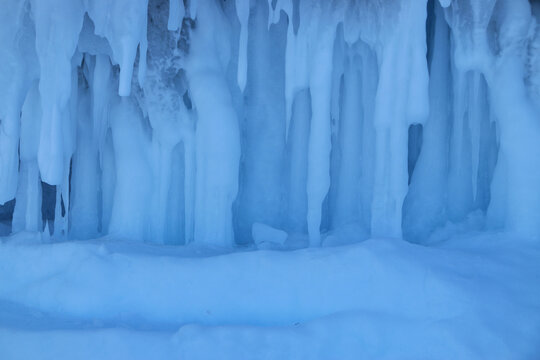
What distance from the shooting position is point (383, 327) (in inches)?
167

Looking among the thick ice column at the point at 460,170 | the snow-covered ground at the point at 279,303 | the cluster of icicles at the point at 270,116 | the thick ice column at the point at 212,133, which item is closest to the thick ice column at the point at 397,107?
the cluster of icicles at the point at 270,116

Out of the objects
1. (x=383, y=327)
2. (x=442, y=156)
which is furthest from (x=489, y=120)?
(x=383, y=327)

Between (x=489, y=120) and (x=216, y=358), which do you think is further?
(x=489, y=120)

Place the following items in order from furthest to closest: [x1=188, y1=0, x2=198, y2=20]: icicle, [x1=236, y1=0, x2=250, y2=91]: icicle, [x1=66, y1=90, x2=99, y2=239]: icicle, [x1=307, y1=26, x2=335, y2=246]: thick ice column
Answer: [x1=66, y1=90, x2=99, y2=239]: icicle < [x1=188, y1=0, x2=198, y2=20]: icicle < [x1=236, y1=0, x2=250, y2=91]: icicle < [x1=307, y1=26, x2=335, y2=246]: thick ice column

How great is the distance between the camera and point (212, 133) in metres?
7.64

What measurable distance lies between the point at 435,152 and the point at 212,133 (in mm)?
3479

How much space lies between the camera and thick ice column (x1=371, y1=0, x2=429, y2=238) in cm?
656

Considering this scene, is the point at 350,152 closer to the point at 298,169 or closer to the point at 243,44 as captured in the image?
the point at 298,169

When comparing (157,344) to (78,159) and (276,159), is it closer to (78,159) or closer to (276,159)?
(276,159)

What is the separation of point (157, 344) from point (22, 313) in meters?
A: 1.94

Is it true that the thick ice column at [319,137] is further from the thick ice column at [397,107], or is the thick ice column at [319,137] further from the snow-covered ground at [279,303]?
the snow-covered ground at [279,303]

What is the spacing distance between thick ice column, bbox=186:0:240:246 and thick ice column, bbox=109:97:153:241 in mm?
1054

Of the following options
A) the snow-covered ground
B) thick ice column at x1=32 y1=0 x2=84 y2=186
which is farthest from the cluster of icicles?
the snow-covered ground

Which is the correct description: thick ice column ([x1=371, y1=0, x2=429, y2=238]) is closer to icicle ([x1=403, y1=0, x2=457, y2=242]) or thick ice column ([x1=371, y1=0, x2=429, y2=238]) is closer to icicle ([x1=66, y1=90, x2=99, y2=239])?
icicle ([x1=403, y1=0, x2=457, y2=242])
